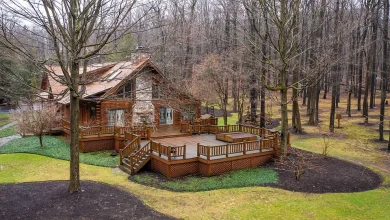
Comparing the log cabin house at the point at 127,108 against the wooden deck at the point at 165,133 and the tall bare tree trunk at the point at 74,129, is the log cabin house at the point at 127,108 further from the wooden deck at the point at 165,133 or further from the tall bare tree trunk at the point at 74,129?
the tall bare tree trunk at the point at 74,129

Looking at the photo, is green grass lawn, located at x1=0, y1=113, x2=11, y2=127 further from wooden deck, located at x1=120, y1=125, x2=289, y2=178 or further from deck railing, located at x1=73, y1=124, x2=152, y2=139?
wooden deck, located at x1=120, y1=125, x2=289, y2=178

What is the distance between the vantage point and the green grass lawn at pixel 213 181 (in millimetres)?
13141

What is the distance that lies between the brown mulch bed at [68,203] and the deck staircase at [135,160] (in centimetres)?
226

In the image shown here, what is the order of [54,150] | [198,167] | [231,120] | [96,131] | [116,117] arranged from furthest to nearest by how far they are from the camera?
[231,120]
[116,117]
[96,131]
[54,150]
[198,167]

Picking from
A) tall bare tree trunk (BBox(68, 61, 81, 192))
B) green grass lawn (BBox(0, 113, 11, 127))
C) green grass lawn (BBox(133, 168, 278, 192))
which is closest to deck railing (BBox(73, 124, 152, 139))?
green grass lawn (BBox(133, 168, 278, 192))

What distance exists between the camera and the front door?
25797mm

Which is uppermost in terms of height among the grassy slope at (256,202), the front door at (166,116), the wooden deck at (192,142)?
the front door at (166,116)

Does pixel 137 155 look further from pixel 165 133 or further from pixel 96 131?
pixel 96 131

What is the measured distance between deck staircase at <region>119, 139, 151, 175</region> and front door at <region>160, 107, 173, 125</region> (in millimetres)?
9297

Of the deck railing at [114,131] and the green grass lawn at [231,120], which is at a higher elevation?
the deck railing at [114,131]

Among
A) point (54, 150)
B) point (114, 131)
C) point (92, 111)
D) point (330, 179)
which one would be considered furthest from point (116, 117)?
point (330, 179)

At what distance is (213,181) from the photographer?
13.8 meters

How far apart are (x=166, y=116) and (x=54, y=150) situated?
31.5 feet

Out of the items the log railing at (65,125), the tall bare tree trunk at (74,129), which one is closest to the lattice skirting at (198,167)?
the tall bare tree trunk at (74,129)
